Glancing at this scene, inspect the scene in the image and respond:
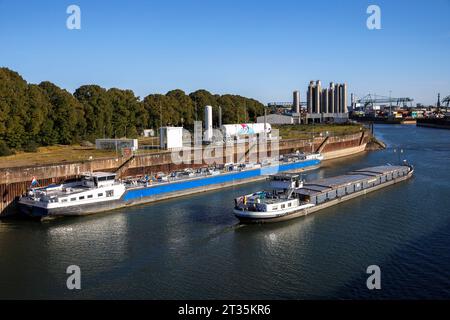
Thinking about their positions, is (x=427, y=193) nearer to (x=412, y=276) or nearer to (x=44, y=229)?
(x=412, y=276)

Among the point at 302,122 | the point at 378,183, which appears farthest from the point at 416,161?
the point at 302,122

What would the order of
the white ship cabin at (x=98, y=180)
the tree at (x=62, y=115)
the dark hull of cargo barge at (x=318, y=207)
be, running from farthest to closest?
the tree at (x=62, y=115), the white ship cabin at (x=98, y=180), the dark hull of cargo barge at (x=318, y=207)

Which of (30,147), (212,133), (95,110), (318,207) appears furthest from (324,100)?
(318,207)

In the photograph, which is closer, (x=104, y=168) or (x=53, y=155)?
(x=104, y=168)

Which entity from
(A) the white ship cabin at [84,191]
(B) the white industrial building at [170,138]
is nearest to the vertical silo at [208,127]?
(B) the white industrial building at [170,138]

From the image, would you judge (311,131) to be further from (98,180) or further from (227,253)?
(227,253)

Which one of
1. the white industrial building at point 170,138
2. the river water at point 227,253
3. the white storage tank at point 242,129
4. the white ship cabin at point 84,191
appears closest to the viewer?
the river water at point 227,253

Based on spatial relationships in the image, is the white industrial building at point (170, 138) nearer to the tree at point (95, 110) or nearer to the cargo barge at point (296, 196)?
the tree at point (95, 110)
